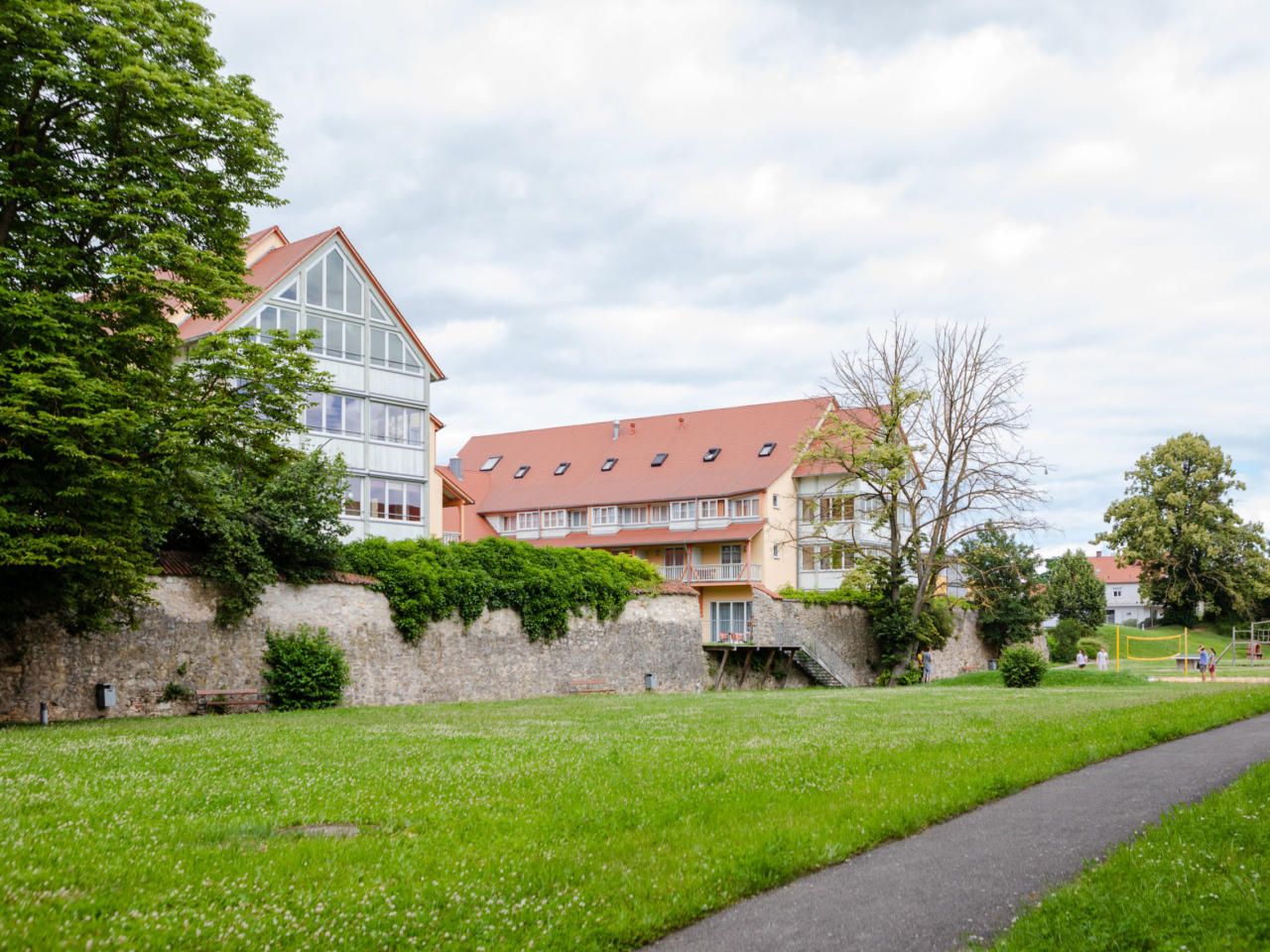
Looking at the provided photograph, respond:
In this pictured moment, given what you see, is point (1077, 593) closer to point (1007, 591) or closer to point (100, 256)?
point (1007, 591)

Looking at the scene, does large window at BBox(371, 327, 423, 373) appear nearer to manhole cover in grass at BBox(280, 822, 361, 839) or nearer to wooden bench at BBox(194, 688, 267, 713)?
wooden bench at BBox(194, 688, 267, 713)

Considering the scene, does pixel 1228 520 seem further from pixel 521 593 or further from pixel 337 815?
pixel 337 815

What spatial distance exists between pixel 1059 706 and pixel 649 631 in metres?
19.4

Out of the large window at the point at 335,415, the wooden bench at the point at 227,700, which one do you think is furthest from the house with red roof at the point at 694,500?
the wooden bench at the point at 227,700

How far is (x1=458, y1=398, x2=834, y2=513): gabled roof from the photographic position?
62.5 metres

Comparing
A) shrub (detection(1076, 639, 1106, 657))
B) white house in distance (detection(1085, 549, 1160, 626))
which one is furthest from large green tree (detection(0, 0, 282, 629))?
white house in distance (detection(1085, 549, 1160, 626))

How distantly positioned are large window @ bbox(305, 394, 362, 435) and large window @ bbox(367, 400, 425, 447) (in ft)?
2.26

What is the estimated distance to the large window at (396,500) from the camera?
44.7 meters

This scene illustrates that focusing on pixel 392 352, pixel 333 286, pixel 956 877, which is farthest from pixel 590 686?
pixel 956 877

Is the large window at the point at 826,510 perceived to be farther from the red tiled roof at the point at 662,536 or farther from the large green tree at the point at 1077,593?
the large green tree at the point at 1077,593

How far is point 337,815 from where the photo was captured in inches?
393

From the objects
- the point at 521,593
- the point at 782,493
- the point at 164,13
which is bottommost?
the point at 521,593

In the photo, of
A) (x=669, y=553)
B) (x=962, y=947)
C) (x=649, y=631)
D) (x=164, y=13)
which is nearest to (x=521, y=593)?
(x=649, y=631)

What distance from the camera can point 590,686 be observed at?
38781mm
